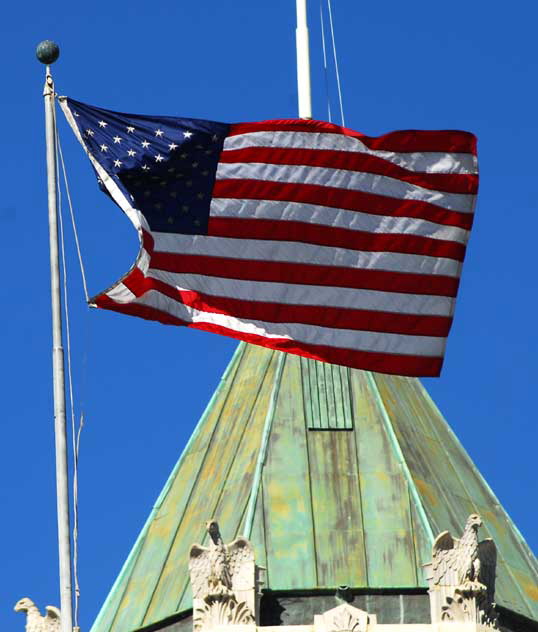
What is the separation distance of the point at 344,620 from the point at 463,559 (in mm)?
3187

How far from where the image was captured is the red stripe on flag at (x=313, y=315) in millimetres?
62938

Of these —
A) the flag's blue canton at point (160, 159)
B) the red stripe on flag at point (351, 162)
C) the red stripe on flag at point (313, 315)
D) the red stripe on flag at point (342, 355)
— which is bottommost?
the red stripe on flag at point (342, 355)

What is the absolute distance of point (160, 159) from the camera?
62375 mm

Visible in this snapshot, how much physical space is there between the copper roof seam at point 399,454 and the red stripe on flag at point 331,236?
8514mm

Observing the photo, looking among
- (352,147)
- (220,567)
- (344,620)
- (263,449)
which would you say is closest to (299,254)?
(352,147)

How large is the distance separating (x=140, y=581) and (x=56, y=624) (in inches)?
191

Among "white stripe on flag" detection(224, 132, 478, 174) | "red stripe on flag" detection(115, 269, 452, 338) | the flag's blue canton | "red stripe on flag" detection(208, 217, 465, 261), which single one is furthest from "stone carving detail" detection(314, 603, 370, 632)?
"white stripe on flag" detection(224, 132, 478, 174)

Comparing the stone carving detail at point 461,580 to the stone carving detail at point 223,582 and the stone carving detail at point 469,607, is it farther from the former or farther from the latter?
the stone carving detail at point 223,582

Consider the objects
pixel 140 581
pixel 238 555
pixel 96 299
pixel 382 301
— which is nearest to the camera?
pixel 96 299

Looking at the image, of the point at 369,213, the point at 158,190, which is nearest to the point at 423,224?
the point at 369,213

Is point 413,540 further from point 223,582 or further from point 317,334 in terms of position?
point 317,334

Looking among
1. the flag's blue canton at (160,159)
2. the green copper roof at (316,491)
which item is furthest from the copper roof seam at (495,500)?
the flag's blue canton at (160,159)

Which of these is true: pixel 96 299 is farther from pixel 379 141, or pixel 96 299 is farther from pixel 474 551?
pixel 474 551

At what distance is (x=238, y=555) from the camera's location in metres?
Answer: 68.9
